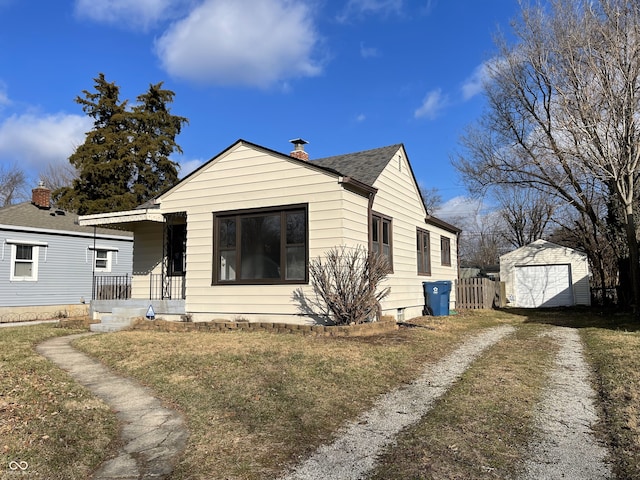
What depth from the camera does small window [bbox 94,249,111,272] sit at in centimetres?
1952

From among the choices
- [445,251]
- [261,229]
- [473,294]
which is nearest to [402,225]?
[261,229]

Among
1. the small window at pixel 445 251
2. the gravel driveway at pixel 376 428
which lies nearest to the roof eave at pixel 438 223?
the small window at pixel 445 251

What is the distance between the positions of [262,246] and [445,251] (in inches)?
374

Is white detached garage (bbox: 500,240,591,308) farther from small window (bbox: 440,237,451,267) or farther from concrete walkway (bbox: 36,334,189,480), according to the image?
concrete walkway (bbox: 36,334,189,480)

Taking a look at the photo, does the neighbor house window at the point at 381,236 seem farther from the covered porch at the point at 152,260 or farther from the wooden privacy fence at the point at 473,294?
the wooden privacy fence at the point at 473,294

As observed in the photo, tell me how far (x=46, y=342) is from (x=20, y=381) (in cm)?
453

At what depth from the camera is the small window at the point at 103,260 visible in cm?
1952

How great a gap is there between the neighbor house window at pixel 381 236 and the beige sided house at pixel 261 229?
0.04 metres

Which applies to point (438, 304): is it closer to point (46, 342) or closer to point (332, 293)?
point (332, 293)

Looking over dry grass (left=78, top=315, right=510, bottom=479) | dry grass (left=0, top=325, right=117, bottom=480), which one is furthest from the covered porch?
dry grass (left=0, top=325, right=117, bottom=480)

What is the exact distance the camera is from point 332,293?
937 cm

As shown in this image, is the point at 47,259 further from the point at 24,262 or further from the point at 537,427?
the point at 537,427

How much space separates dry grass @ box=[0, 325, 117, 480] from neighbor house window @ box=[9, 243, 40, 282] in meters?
11.6

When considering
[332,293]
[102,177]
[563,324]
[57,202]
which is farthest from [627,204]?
[57,202]
